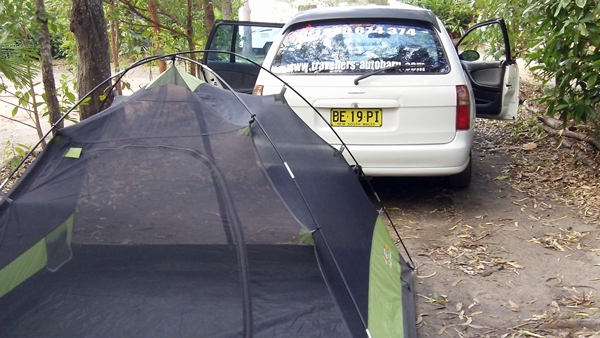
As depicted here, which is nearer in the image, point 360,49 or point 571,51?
point 360,49

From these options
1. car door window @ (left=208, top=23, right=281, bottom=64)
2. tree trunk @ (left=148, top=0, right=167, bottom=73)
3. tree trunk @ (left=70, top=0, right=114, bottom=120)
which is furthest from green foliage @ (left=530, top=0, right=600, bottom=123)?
tree trunk @ (left=148, top=0, right=167, bottom=73)

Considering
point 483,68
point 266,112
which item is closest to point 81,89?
point 266,112

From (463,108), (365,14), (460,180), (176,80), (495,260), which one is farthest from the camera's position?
(460,180)

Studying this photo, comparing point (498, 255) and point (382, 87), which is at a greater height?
point (382, 87)

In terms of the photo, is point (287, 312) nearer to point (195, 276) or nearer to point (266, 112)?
point (195, 276)

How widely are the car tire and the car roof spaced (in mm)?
1307

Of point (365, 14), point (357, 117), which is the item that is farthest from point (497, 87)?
point (357, 117)

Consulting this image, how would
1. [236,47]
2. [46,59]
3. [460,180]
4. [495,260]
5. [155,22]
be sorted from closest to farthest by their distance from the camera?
[495,260]
[460,180]
[46,59]
[236,47]
[155,22]

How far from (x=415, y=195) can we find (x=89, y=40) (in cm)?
335

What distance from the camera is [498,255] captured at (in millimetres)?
4203

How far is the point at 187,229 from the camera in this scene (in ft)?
10.4

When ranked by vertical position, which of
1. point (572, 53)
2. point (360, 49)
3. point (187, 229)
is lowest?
point (187, 229)

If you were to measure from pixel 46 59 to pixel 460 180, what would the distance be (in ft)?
14.5

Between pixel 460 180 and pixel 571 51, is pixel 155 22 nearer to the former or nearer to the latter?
pixel 460 180
